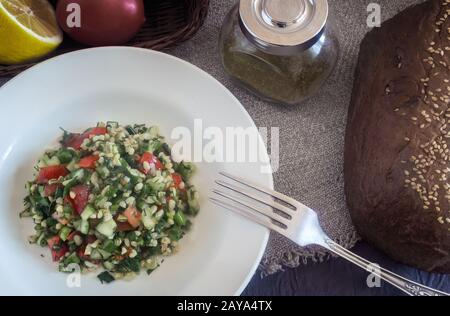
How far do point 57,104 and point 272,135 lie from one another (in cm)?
53

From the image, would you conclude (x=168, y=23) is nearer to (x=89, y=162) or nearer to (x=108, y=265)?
(x=89, y=162)

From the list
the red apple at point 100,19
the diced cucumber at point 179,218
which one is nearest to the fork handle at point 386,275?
the diced cucumber at point 179,218

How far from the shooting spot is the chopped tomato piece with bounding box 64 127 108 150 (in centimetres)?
126

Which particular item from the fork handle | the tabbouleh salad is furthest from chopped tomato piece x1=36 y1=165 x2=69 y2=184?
the fork handle

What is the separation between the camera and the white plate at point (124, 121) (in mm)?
1185

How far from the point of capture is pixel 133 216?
1.15m

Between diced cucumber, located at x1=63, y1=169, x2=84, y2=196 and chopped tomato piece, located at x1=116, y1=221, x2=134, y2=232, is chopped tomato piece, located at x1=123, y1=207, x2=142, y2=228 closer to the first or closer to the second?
chopped tomato piece, located at x1=116, y1=221, x2=134, y2=232

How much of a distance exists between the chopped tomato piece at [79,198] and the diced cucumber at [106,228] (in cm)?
6

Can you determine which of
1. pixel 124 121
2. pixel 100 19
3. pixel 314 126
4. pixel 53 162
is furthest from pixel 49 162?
pixel 314 126

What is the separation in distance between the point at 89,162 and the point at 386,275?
68cm

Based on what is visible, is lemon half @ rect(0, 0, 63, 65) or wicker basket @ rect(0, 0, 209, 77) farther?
wicker basket @ rect(0, 0, 209, 77)

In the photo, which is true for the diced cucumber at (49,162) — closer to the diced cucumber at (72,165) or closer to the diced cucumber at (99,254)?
the diced cucumber at (72,165)

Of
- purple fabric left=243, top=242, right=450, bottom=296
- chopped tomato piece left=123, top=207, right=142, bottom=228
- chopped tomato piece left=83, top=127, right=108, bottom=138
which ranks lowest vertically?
purple fabric left=243, top=242, right=450, bottom=296

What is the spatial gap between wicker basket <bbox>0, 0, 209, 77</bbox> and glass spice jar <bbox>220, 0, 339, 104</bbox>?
Answer: 8 cm
